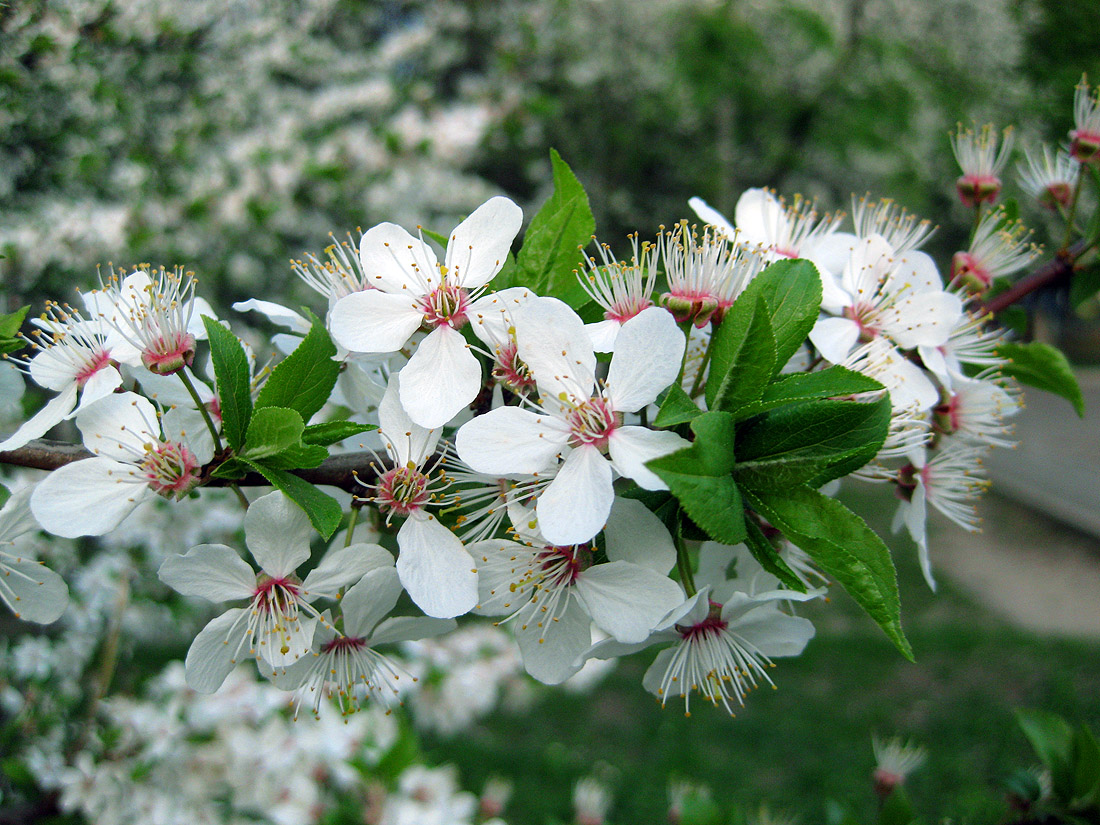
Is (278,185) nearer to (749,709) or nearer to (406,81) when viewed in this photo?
(406,81)

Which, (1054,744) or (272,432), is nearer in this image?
(272,432)

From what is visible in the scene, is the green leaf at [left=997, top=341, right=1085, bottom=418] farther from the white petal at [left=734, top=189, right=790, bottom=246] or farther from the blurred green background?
the blurred green background

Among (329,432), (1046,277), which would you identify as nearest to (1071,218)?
(1046,277)

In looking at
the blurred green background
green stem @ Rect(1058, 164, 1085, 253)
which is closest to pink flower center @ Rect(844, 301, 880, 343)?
green stem @ Rect(1058, 164, 1085, 253)

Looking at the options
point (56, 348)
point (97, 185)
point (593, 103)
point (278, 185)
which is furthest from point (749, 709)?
point (593, 103)

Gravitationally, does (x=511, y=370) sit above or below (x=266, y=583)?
above

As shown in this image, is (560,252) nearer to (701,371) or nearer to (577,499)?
(701,371)

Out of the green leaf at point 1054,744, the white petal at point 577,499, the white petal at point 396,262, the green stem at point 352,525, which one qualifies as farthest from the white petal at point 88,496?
the green leaf at point 1054,744
